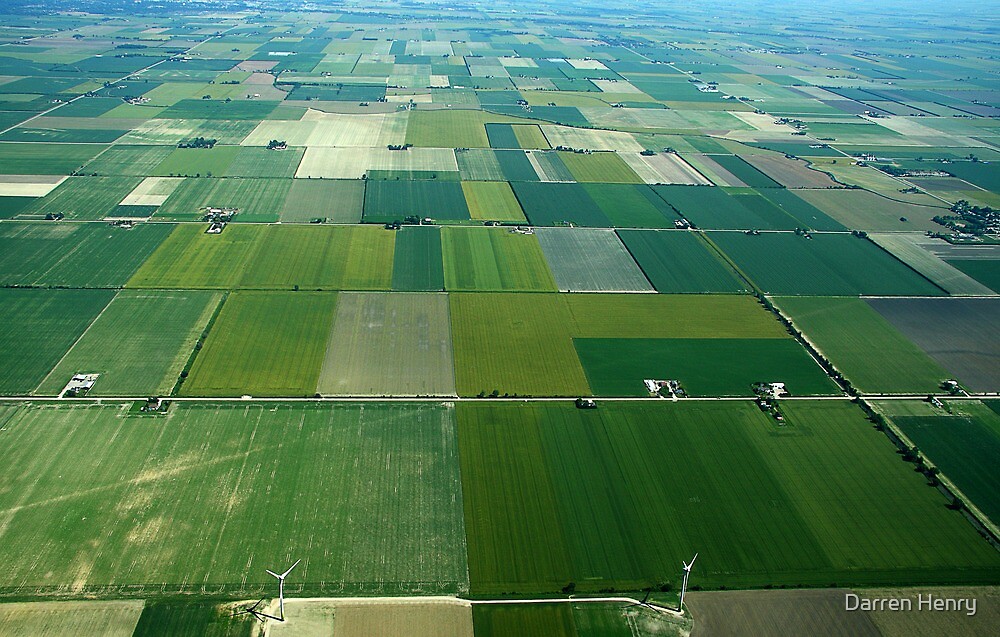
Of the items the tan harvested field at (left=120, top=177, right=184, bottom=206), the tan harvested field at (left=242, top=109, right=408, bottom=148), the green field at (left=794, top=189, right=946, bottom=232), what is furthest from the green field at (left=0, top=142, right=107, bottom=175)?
the green field at (left=794, top=189, right=946, bottom=232)

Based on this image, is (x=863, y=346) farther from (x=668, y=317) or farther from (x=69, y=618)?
(x=69, y=618)

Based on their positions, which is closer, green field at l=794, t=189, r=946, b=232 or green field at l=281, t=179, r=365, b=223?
green field at l=281, t=179, r=365, b=223

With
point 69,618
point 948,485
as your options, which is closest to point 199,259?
point 69,618

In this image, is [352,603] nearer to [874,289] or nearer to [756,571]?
[756,571]

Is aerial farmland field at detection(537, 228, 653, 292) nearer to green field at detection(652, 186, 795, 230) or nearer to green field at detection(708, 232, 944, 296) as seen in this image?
green field at detection(708, 232, 944, 296)

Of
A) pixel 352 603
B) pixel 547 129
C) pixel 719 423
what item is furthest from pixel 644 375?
pixel 547 129

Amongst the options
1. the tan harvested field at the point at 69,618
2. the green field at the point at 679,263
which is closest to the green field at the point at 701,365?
the green field at the point at 679,263
